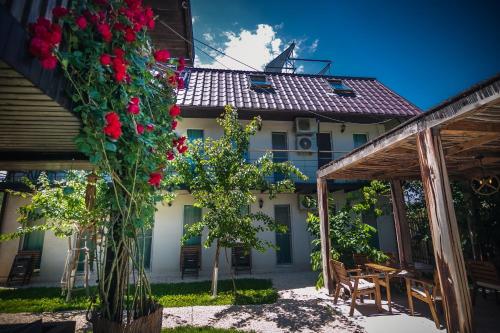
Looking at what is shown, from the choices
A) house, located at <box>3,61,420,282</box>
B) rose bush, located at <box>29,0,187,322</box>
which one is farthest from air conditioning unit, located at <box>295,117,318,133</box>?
rose bush, located at <box>29,0,187,322</box>

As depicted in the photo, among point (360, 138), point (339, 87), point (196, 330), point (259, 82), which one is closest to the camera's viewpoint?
point (196, 330)

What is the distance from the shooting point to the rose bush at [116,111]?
1.53m

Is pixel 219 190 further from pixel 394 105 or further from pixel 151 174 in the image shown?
pixel 394 105

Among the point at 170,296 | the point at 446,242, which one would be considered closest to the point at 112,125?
the point at 446,242

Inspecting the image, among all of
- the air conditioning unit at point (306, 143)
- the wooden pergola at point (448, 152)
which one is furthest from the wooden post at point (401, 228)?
the air conditioning unit at point (306, 143)

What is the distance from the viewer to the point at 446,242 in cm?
296

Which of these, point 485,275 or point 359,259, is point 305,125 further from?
point 485,275

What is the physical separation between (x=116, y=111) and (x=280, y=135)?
10.3m

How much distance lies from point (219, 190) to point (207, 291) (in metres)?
3.07

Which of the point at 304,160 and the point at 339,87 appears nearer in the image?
the point at 304,160

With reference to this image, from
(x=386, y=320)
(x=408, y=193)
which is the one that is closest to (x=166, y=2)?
(x=386, y=320)

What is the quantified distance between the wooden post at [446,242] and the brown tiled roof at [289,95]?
7.85 meters

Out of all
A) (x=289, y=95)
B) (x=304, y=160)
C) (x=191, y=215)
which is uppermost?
(x=289, y=95)

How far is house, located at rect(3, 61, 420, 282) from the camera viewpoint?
32.3 feet
